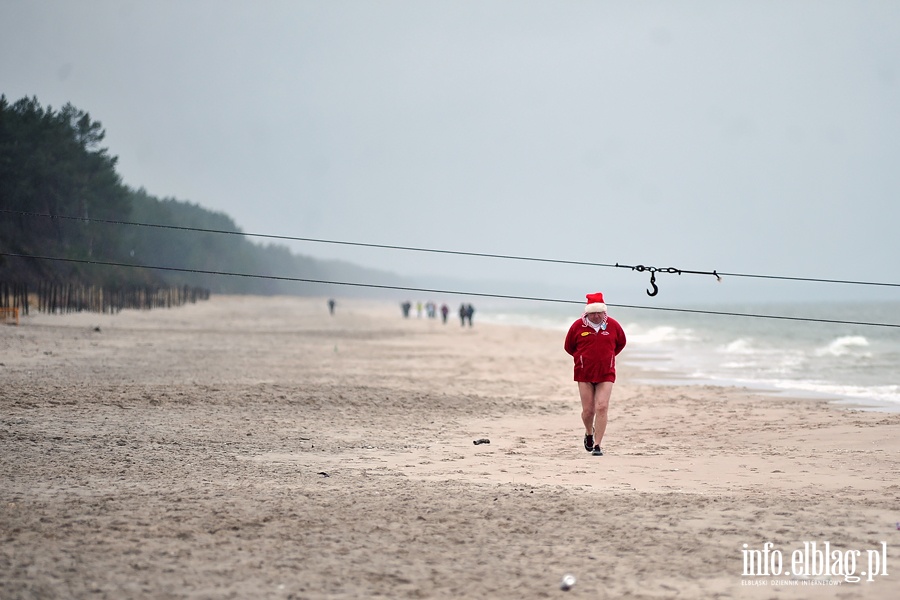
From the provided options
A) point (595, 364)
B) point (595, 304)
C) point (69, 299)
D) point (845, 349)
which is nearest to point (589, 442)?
point (595, 364)

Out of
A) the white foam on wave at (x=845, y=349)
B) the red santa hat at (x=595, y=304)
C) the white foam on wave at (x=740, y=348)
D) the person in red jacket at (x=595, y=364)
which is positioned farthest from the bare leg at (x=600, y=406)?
the white foam on wave at (x=740, y=348)

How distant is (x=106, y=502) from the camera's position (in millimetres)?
6773

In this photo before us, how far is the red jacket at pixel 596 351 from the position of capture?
32.6 feet

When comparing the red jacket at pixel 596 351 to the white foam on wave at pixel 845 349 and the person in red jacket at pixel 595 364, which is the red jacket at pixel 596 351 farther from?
the white foam on wave at pixel 845 349

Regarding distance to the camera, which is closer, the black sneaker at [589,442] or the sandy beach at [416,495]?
the sandy beach at [416,495]

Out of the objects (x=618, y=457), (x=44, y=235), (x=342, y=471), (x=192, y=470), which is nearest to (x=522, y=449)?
(x=618, y=457)

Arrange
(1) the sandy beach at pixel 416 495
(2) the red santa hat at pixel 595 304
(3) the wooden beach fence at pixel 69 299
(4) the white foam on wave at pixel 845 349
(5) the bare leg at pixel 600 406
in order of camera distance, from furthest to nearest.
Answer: (3) the wooden beach fence at pixel 69 299 → (4) the white foam on wave at pixel 845 349 → (2) the red santa hat at pixel 595 304 → (5) the bare leg at pixel 600 406 → (1) the sandy beach at pixel 416 495

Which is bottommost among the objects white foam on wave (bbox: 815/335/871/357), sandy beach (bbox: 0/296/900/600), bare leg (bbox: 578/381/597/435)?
sandy beach (bbox: 0/296/900/600)

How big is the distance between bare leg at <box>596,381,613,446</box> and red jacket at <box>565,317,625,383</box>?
88 mm

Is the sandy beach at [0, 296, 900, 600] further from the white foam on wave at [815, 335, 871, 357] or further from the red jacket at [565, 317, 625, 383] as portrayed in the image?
the white foam on wave at [815, 335, 871, 357]

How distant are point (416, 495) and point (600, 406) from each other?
3.23 m

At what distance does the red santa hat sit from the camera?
9984 mm

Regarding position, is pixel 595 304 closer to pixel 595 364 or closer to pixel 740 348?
pixel 595 364

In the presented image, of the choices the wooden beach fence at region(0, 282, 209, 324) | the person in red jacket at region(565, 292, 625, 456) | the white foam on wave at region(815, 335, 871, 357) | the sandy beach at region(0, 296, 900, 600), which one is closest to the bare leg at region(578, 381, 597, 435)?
the person in red jacket at region(565, 292, 625, 456)
